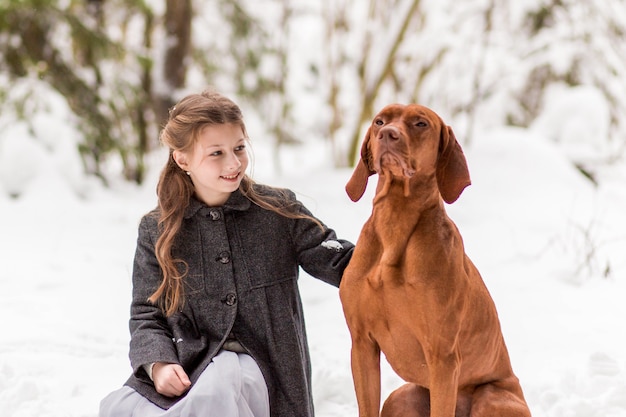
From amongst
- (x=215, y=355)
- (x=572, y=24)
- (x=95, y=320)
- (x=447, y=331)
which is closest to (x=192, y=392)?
(x=215, y=355)

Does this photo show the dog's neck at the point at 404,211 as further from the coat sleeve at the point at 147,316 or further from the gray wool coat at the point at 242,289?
the coat sleeve at the point at 147,316

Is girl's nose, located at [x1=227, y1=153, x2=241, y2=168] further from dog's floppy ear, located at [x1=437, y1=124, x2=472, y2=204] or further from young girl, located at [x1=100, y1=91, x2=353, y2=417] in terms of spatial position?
dog's floppy ear, located at [x1=437, y1=124, x2=472, y2=204]

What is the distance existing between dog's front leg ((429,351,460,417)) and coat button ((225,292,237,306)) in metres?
0.77

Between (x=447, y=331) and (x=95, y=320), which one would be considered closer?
(x=447, y=331)

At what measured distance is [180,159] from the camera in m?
2.12

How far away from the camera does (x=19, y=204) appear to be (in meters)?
5.41

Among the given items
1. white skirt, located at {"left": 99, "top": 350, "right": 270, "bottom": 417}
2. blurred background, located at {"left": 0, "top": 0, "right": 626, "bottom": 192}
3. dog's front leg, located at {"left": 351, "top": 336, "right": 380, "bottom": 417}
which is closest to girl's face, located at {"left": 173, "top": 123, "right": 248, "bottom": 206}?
white skirt, located at {"left": 99, "top": 350, "right": 270, "bottom": 417}

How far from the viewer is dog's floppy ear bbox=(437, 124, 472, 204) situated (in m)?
1.53

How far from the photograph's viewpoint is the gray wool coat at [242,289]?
2.04 meters

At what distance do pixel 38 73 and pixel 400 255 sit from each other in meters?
5.55

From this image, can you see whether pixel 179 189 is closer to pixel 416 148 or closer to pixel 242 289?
pixel 242 289

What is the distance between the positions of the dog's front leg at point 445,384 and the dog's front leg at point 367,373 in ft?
0.67

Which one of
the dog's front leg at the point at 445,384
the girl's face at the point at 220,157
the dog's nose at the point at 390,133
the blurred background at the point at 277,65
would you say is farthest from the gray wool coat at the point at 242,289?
the blurred background at the point at 277,65

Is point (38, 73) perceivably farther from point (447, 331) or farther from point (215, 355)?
point (447, 331)
